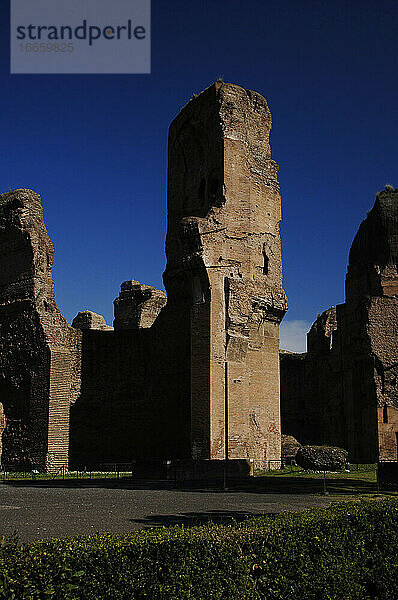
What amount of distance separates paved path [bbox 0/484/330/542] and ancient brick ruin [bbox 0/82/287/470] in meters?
5.46

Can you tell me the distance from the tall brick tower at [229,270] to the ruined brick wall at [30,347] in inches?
151

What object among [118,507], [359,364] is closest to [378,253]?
[359,364]

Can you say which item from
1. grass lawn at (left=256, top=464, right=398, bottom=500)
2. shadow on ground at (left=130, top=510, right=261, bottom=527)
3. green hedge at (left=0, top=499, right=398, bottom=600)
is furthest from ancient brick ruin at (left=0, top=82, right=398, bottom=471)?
green hedge at (left=0, top=499, right=398, bottom=600)

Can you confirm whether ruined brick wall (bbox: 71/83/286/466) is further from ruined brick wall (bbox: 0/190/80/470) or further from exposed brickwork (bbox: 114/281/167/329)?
exposed brickwork (bbox: 114/281/167/329)

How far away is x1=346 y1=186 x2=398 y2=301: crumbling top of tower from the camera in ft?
85.4

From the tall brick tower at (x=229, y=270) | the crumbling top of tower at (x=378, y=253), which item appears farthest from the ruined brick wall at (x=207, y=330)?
the crumbling top of tower at (x=378, y=253)

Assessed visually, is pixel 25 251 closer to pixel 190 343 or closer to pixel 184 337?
pixel 184 337

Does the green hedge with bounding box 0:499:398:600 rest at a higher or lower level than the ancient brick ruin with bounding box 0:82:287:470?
lower

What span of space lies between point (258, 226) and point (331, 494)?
408 inches

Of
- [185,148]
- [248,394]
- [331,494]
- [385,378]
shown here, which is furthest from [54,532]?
[385,378]

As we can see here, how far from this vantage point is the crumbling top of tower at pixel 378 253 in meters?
26.0

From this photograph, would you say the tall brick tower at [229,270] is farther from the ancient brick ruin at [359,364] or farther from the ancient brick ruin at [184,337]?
the ancient brick ruin at [359,364]

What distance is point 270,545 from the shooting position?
196 inches

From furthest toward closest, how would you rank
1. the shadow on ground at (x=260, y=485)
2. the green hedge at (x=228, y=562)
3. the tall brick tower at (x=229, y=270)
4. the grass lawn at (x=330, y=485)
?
the tall brick tower at (x=229, y=270), the shadow on ground at (x=260, y=485), the grass lawn at (x=330, y=485), the green hedge at (x=228, y=562)
